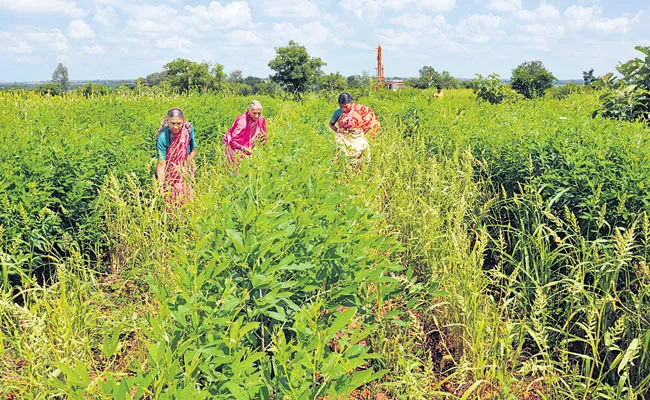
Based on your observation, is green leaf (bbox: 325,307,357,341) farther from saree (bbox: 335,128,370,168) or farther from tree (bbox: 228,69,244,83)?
tree (bbox: 228,69,244,83)

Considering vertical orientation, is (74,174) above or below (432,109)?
below

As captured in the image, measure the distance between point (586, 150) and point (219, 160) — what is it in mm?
4580

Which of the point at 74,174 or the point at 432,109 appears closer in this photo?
the point at 74,174

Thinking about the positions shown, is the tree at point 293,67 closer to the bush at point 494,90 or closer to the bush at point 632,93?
the bush at point 494,90

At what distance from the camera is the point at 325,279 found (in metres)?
2.55

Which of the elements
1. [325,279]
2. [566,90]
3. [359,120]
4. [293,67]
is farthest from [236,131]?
[293,67]

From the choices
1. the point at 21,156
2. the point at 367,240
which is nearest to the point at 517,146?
the point at 367,240

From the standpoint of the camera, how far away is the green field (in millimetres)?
1875

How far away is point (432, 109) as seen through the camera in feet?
36.5

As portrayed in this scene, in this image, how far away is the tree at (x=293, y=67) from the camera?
76812mm

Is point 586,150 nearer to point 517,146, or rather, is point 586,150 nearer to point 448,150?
point 517,146

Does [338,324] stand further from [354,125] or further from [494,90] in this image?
[494,90]

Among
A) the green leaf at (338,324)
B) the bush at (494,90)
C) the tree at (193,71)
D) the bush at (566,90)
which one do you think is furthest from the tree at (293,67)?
the green leaf at (338,324)

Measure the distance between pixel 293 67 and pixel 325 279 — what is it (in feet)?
258
